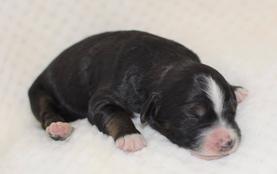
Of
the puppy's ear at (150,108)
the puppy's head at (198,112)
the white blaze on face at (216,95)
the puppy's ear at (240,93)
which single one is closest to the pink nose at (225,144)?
the puppy's head at (198,112)

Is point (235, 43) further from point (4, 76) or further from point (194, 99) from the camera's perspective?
point (4, 76)

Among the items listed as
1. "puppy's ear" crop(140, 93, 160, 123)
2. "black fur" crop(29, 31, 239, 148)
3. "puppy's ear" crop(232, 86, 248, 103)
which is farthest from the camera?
"puppy's ear" crop(232, 86, 248, 103)

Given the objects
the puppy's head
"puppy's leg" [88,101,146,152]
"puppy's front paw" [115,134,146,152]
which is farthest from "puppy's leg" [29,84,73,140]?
the puppy's head

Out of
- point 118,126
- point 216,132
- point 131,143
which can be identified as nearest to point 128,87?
point 118,126

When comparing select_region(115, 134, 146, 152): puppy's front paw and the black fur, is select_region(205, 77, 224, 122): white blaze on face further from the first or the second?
select_region(115, 134, 146, 152): puppy's front paw

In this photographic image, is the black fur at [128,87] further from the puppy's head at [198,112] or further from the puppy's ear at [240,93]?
the puppy's ear at [240,93]
